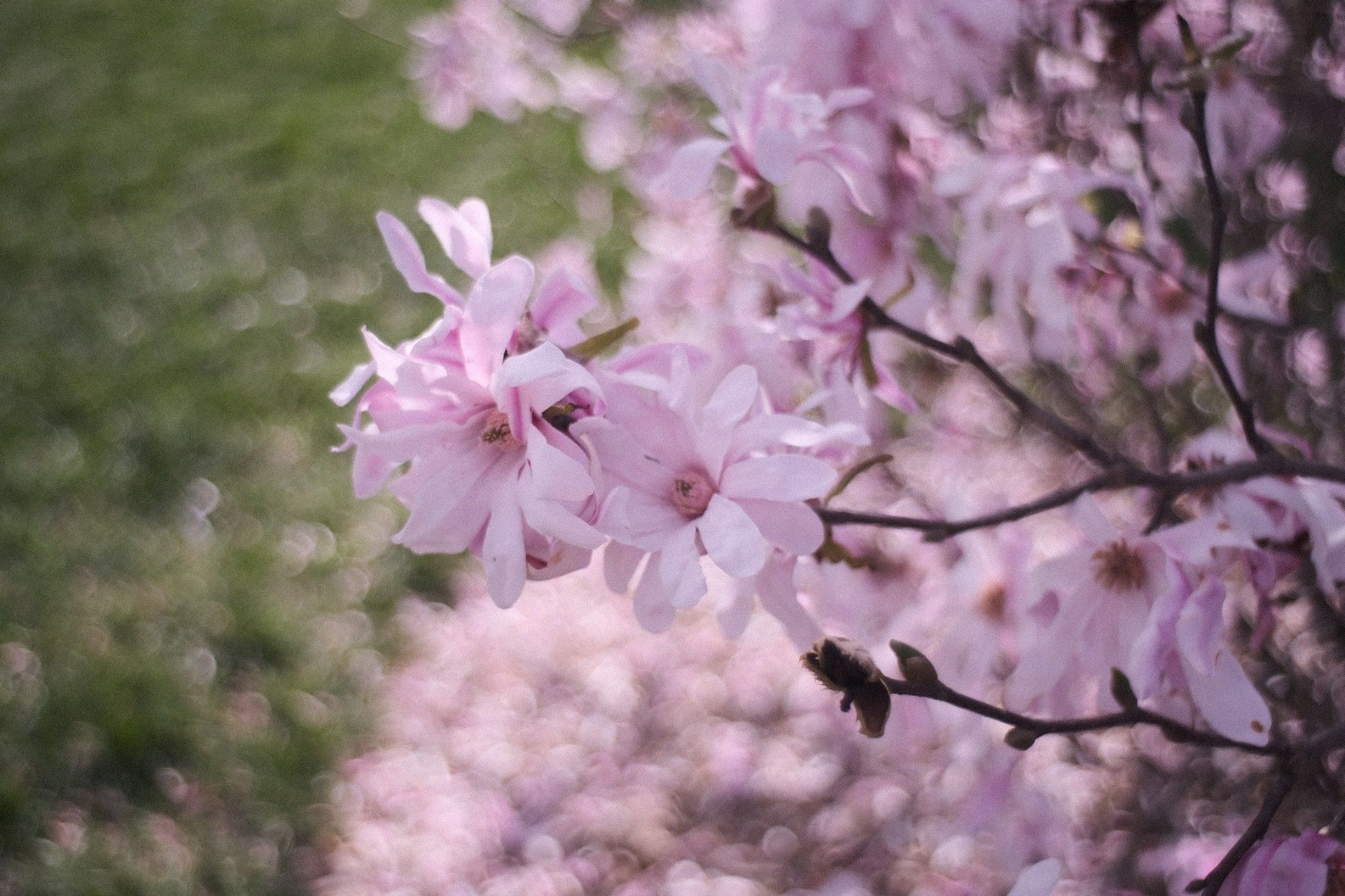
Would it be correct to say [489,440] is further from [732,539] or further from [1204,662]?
[1204,662]

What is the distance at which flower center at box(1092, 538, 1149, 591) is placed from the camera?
970 mm

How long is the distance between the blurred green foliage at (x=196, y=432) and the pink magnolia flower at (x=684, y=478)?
5.55 ft

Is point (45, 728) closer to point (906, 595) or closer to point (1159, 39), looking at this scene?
point (906, 595)

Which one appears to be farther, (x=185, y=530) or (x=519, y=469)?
(x=185, y=530)

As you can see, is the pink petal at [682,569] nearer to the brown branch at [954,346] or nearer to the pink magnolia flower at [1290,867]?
the brown branch at [954,346]

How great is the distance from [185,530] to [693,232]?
5.38ft

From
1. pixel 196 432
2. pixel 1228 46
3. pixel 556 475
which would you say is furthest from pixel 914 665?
pixel 196 432

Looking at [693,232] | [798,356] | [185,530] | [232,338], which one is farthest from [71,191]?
[798,356]

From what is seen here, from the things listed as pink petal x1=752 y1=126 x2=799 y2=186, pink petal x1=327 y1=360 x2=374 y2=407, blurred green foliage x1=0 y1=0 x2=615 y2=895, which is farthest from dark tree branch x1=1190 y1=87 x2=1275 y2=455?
blurred green foliage x1=0 y1=0 x2=615 y2=895

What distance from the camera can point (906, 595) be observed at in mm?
1293

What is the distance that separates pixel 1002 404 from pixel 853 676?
1636 mm

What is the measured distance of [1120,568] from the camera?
98 centimetres

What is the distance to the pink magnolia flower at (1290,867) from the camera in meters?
0.80

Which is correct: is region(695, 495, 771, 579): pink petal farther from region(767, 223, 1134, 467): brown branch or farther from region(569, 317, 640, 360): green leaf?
region(767, 223, 1134, 467): brown branch
